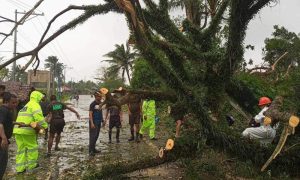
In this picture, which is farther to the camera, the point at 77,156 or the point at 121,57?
the point at 121,57

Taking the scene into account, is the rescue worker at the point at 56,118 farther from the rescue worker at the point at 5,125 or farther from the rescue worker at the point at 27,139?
the rescue worker at the point at 5,125

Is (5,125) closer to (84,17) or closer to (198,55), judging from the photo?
(84,17)

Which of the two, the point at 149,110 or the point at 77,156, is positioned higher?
the point at 149,110

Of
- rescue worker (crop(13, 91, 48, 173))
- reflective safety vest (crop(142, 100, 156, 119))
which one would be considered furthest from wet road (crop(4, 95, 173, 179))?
reflective safety vest (crop(142, 100, 156, 119))

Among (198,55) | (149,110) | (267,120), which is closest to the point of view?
(267,120)

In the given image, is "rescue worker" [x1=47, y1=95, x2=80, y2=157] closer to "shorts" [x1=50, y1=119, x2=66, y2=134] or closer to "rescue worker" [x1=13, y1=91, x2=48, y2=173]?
"shorts" [x1=50, y1=119, x2=66, y2=134]

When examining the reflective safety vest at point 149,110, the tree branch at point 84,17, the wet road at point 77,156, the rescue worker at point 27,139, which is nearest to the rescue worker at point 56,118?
the wet road at point 77,156

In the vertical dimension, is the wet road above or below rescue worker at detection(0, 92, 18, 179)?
below

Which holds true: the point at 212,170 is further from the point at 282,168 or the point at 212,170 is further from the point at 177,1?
the point at 177,1

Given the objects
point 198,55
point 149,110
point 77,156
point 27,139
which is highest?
point 198,55

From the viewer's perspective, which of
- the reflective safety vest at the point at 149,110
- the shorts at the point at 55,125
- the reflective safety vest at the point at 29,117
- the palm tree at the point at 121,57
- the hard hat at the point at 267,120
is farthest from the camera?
the palm tree at the point at 121,57

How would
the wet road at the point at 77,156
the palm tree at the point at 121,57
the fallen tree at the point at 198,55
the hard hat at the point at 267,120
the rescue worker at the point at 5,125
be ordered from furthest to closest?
1. the palm tree at the point at 121,57
2. the wet road at the point at 77,156
3. the rescue worker at the point at 5,125
4. the hard hat at the point at 267,120
5. the fallen tree at the point at 198,55

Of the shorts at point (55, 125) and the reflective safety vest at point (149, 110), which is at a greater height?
the reflective safety vest at point (149, 110)

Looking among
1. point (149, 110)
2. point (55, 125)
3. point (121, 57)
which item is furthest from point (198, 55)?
point (121, 57)
